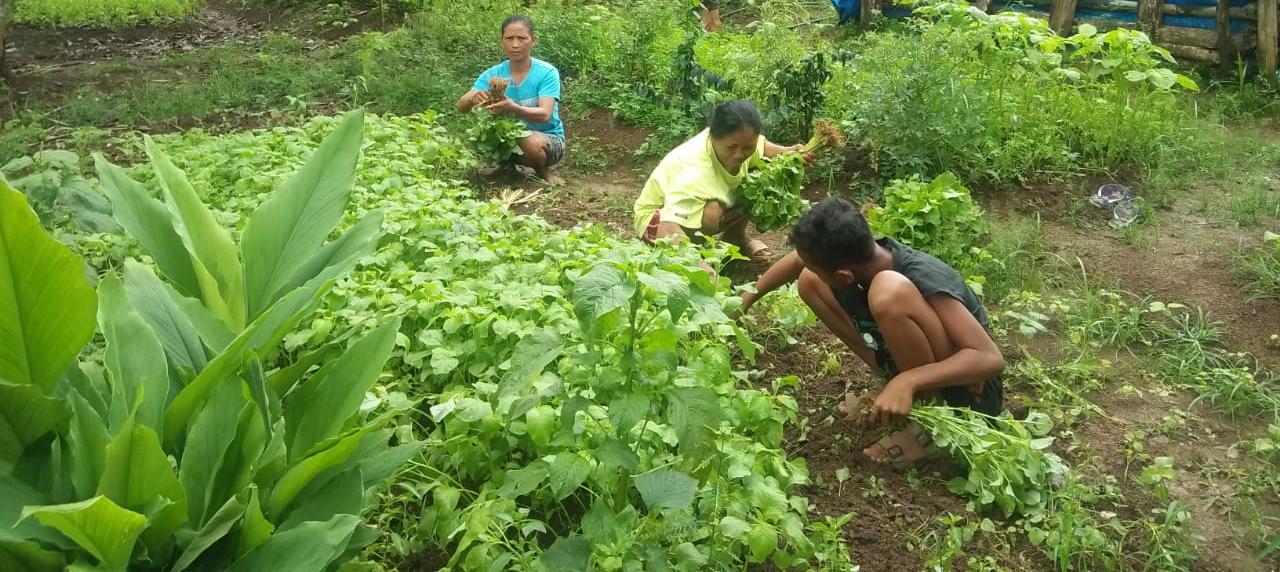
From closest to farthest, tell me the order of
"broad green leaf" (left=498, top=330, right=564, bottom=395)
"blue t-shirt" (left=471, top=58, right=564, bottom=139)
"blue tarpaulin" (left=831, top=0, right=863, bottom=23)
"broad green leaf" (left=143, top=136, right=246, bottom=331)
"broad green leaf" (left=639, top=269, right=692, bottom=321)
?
1. "broad green leaf" (left=639, top=269, right=692, bottom=321)
2. "broad green leaf" (left=498, top=330, right=564, bottom=395)
3. "broad green leaf" (left=143, top=136, right=246, bottom=331)
4. "blue t-shirt" (left=471, top=58, right=564, bottom=139)
5. "blue tarpaulin" (left=831, top=0, right=863, bottom=23)

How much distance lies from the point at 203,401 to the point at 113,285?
0.99ft

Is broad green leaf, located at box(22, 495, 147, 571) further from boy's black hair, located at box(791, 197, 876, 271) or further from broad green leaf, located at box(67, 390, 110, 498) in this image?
boy's black hair, located at box(791, 197, 876, 271)

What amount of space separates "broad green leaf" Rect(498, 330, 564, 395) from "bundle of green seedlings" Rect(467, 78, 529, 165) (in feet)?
12.0

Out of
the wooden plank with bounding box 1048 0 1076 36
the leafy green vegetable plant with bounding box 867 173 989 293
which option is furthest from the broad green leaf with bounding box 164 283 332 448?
the wooden plank with bounding box 1048 0 1076 36

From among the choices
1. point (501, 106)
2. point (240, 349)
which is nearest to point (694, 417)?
point (240, 349)

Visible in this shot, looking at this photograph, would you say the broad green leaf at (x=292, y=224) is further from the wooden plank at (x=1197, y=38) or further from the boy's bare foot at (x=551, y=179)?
the wooden plank at (x=1197, y=38)

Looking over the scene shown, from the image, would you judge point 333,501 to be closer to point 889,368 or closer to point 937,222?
point 889,368

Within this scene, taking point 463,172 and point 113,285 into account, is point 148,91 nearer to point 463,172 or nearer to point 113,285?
point 463,172

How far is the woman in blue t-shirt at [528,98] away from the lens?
5902 millimetres

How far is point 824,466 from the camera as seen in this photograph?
10.4ft

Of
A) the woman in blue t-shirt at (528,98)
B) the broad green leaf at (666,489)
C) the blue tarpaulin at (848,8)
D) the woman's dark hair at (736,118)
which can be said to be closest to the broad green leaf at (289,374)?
the broad green leaf at (666,489)

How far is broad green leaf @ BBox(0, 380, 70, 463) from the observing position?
5.99ft

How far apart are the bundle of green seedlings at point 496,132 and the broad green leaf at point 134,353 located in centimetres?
382

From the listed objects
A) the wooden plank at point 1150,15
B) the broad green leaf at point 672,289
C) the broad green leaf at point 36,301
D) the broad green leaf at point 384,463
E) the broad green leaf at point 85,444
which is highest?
the broad green leaf at point 36,301
